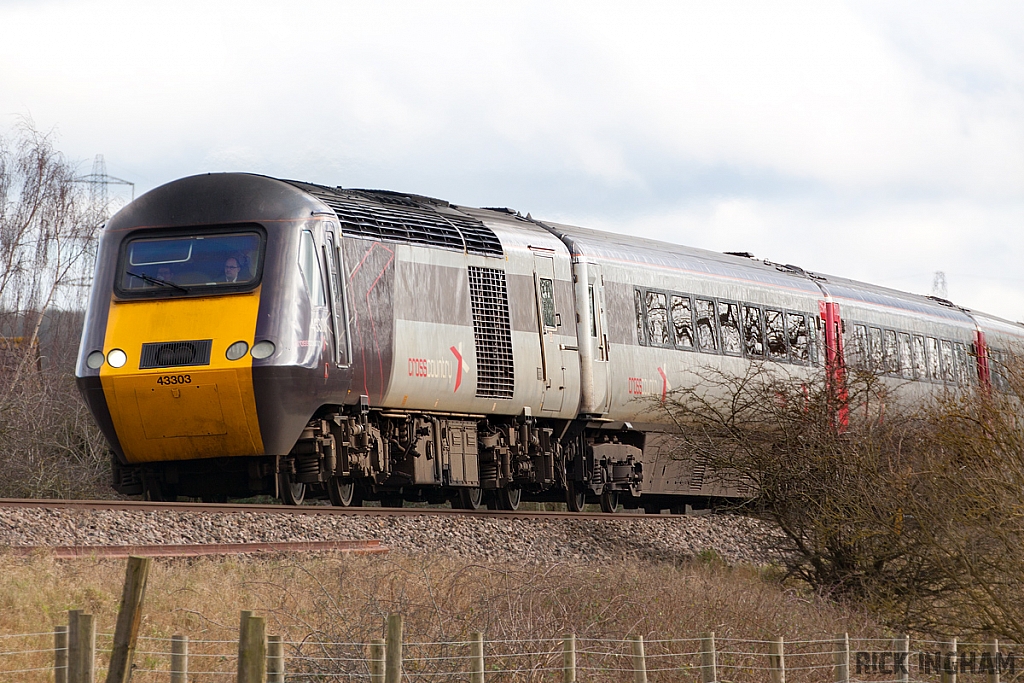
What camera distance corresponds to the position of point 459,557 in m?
14.1

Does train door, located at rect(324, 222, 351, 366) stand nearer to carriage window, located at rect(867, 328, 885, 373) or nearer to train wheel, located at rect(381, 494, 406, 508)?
train wheel, located at rect(381, 494, 406, 508)

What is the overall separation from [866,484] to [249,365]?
282 inches

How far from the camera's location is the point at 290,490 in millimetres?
15039

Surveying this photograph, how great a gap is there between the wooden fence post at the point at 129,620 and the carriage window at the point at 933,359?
19.6 m

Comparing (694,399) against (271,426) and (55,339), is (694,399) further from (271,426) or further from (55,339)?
(55,339)

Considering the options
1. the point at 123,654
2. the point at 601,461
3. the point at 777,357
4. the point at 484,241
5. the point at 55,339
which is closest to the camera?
the point at 123,654

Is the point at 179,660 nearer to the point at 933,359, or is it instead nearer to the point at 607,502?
the point at 607,502

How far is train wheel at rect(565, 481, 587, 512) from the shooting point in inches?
726

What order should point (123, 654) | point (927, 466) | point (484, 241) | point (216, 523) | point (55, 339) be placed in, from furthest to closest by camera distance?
point (55, 339) → point (484, 241) → point (927, 466) → point (216, 523) → point (123, 654)

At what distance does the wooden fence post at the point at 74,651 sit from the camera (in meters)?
7.73

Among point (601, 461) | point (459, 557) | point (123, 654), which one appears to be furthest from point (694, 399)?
point (123, 654)

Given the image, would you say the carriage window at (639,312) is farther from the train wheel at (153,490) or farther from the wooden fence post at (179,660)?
the wooden fence post at (179,660)

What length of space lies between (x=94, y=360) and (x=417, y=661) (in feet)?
19.3

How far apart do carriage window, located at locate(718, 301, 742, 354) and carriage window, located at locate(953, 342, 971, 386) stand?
5797 millimetres
